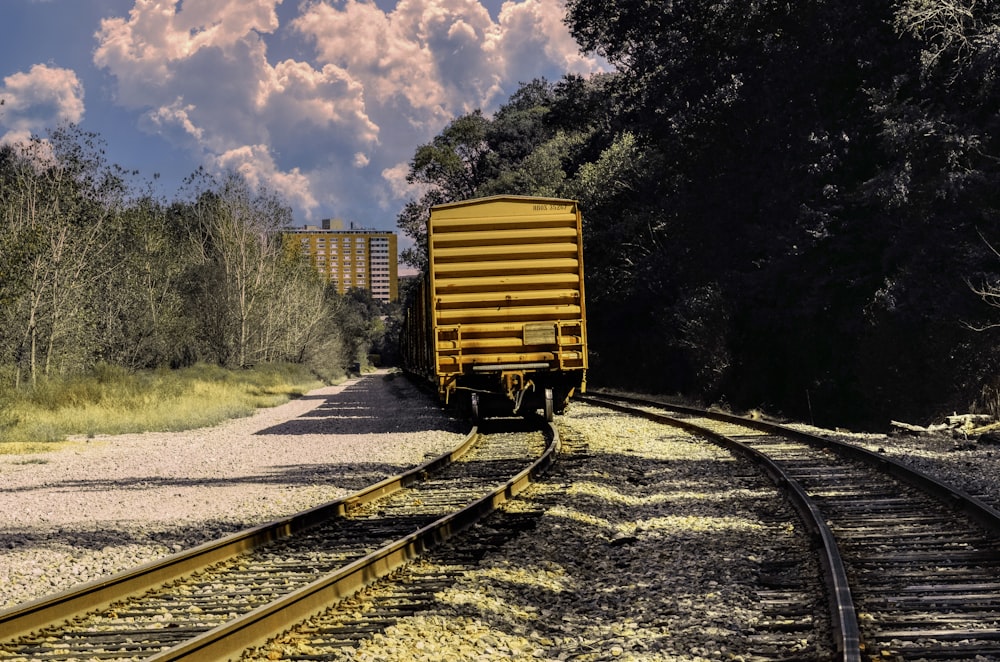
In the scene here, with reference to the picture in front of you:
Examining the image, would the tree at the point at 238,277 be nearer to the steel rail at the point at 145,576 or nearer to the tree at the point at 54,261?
the tree at the point at 54,261

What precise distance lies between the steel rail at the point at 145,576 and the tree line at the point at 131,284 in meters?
16.0

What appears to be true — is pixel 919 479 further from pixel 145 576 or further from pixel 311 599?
pixel 145 576

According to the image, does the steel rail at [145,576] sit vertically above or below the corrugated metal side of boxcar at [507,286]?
below

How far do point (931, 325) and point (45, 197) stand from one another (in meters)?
29.0

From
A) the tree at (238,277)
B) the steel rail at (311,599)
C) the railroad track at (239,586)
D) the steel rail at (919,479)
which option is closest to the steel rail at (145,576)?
the railroad track at (239,586)

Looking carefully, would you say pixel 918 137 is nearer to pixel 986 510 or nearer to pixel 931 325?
pixel 931 325

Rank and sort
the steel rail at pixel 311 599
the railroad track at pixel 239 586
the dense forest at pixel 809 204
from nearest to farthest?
the steel rail at pixel 311 599 → the railroad track at pixel 239 586 → the dense forest at pixel 809 204

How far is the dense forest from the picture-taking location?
2348 cm

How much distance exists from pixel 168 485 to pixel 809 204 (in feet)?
63.6

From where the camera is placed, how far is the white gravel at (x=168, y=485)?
916cm

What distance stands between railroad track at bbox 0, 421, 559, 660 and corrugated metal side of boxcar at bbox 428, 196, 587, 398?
796cm

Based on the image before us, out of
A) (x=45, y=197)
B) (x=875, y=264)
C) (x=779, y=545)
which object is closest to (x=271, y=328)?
(x=45, y=197)

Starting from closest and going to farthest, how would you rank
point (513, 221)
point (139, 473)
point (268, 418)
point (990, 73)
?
point (139, 473)
point (513, 221)
point (990, 73)
point (268, 418)

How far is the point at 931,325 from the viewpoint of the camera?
24.1 m
